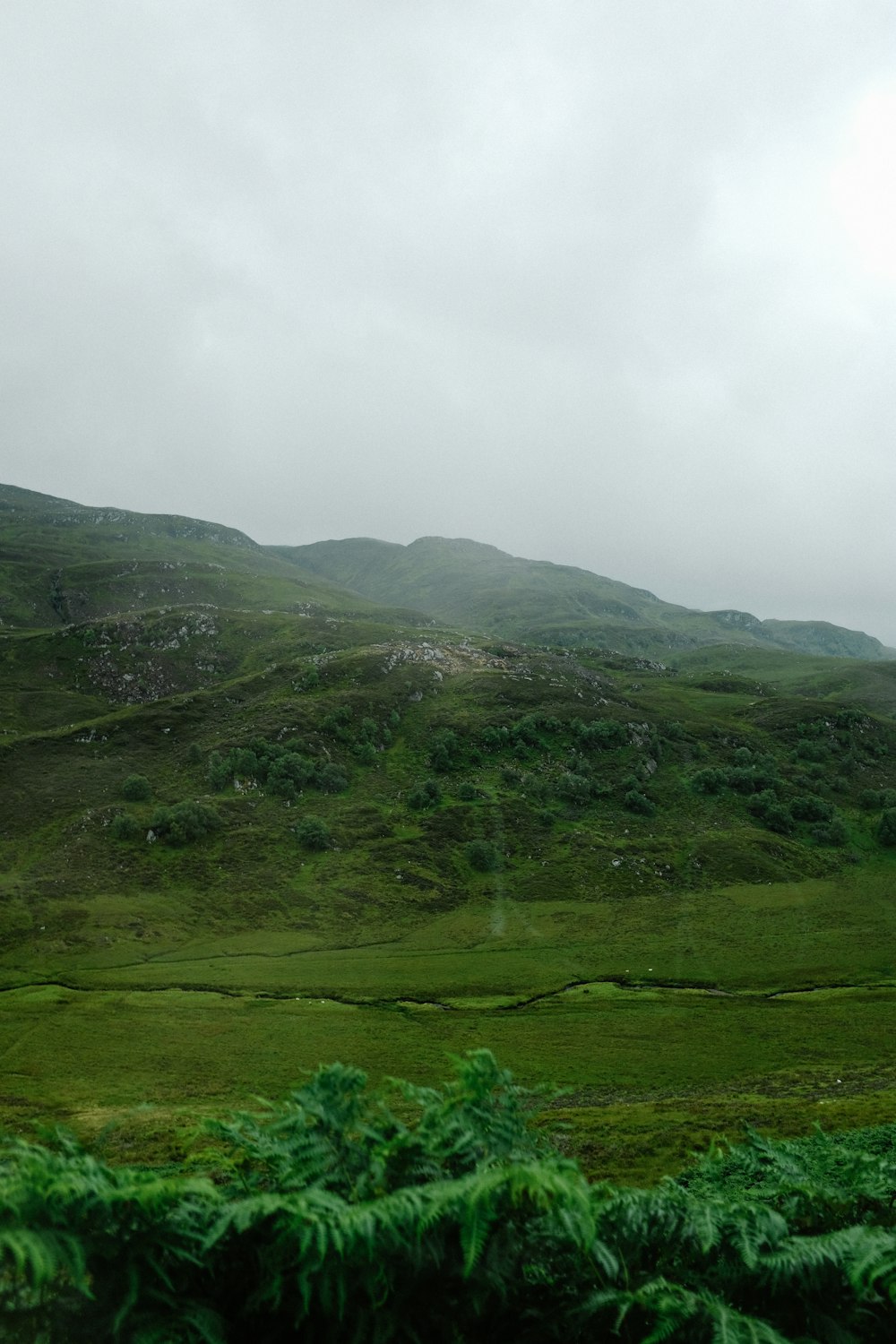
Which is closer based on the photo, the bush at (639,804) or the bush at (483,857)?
the bush at (483,857)

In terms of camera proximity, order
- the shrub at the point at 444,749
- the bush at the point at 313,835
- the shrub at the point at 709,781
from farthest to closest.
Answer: the shrub at the point at 444,749 < the shrub at the point at 709,781 < the bush at the point at 313,835

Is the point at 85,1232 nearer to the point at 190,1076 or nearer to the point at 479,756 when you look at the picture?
the point at 190,1076

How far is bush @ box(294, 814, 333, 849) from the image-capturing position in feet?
386

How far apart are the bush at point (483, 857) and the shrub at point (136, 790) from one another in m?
61.3

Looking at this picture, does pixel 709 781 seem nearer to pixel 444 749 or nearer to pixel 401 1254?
pixel 444 749

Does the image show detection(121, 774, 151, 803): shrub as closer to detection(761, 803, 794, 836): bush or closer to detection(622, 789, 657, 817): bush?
detection(622, 789, 657, 817): bush

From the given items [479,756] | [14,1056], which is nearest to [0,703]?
[479,756]

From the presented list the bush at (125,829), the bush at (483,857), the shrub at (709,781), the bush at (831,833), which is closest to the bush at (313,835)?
the bush at (483,857)

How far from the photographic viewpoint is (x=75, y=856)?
106 m

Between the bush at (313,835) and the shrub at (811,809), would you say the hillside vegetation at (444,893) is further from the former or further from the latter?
the bush at (313,835)

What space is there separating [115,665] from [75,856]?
346 ft

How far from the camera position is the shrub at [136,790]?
413ft

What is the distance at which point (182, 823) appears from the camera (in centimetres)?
11556

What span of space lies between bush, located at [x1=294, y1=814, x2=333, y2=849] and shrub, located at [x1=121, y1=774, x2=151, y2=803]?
3058 cm
